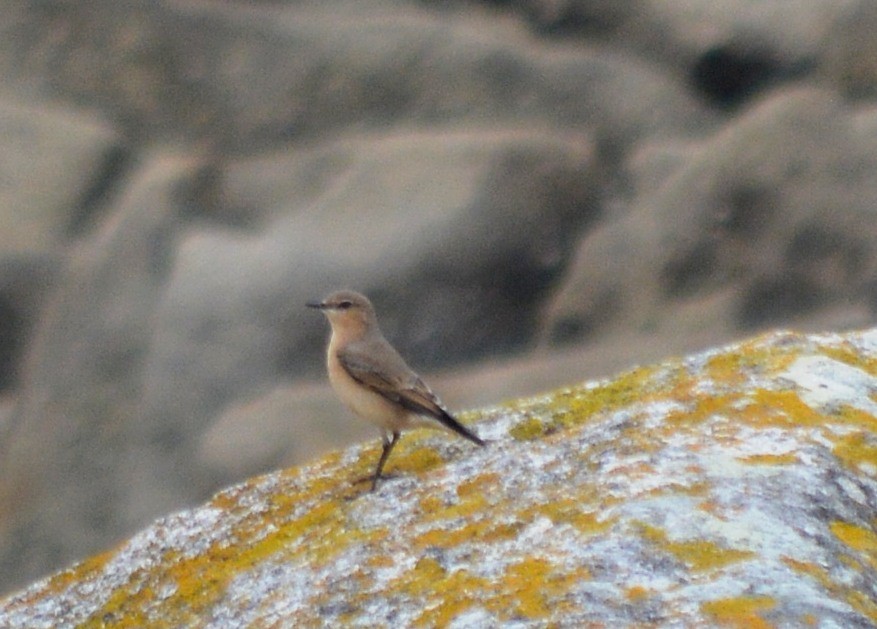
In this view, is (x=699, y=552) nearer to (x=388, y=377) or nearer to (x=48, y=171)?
(x=388, y=377)

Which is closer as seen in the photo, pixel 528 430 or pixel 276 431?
pixel 528 430

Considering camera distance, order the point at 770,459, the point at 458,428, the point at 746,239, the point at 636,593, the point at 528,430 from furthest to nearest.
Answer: the point at 746,239
the point at 458,428
the point at 528,430
the point at 770,459
the point at 636,593

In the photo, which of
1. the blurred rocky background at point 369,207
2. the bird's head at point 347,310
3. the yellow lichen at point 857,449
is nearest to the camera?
the yellow lichen at point 857,449

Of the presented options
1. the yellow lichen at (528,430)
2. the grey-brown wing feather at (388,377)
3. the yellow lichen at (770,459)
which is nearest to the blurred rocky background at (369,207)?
the grey-brown wing feather at (388,377)

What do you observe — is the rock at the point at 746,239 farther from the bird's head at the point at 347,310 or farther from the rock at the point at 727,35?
the bird's head at the point at 347,310

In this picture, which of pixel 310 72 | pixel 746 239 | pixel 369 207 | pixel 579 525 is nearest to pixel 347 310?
pixel 579 525

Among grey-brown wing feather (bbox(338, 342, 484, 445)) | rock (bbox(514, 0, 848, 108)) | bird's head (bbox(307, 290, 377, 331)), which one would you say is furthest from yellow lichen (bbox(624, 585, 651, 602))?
rock (bbox(514, 0, 848, 108))

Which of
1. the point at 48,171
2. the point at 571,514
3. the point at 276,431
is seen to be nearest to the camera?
the point at 571,514
